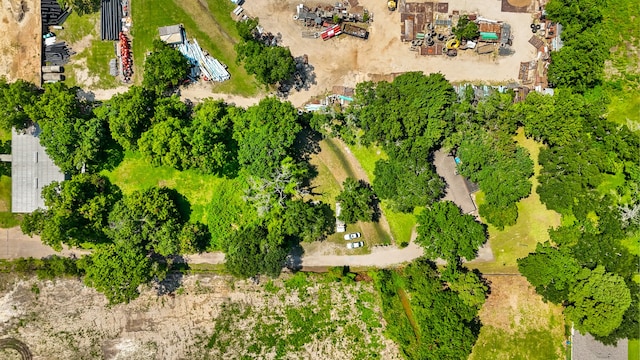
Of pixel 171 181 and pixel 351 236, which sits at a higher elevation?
pixel 171 181

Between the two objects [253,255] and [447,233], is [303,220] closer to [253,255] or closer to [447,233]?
[253,255]

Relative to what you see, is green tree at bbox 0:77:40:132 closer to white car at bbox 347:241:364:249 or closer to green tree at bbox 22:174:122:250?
green tree at bbox 22:174:122:250

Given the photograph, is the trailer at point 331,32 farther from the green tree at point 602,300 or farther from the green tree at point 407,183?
the green tree at point 602,300

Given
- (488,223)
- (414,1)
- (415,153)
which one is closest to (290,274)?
(415,153)

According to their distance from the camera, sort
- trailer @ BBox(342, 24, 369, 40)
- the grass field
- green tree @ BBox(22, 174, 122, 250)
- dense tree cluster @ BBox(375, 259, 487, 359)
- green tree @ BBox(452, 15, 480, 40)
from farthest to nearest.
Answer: the grass field, trailer @ BBox(342, 24, 369, 40), green tree @ BBox(452, 15, 480, 40), dense tree cluster @ BBox(375, 259, 487, 359), green tree @ BBox(22, 174, 122, 250)

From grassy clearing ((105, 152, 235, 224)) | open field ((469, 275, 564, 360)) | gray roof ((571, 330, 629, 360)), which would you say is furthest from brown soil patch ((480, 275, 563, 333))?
grassy clearing ((105, 152, 235, 224))

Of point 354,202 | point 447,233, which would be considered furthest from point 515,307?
point 354,202
